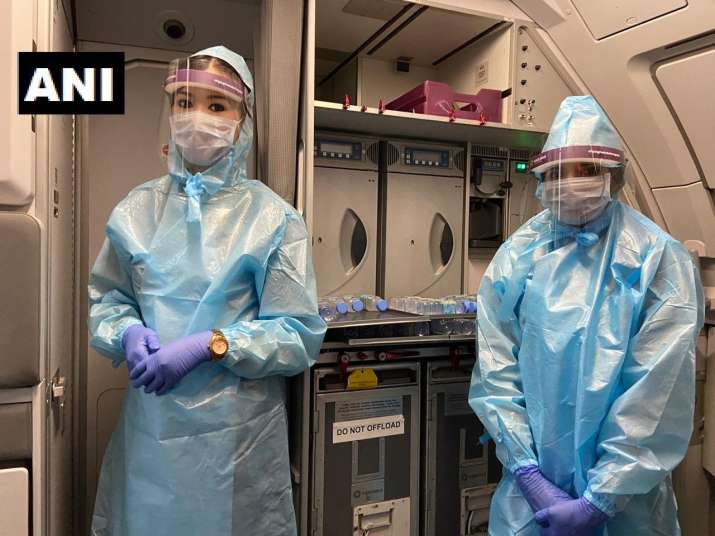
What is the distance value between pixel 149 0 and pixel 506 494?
2.05 m

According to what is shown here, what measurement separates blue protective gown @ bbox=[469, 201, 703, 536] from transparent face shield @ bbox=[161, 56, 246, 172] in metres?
0.87

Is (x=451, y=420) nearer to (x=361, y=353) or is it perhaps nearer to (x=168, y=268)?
(x=361, y=353)

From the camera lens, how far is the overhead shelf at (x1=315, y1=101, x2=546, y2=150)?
179cm

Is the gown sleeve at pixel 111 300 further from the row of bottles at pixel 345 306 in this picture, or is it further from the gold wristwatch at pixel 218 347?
the row of bottles at pixel 345 306

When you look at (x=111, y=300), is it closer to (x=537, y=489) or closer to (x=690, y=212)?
(x=537, y=489)

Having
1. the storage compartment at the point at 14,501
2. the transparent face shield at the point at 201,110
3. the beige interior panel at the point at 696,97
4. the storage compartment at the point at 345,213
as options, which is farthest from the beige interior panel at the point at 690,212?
the storage compartment at the point at 14,501

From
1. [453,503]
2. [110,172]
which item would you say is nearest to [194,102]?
[110,172]

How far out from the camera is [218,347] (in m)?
1.23

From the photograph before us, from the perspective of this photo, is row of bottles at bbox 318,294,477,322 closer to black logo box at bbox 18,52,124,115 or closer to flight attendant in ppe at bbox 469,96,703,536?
flight attendant in ppe at bbox 469,96,703,536

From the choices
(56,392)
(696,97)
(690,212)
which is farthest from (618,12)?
(56,392)

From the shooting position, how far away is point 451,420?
72.7 inches

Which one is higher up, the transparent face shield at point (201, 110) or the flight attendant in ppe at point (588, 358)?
the transparent face shield at point (201, 110)

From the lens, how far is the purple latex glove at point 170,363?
1203mm

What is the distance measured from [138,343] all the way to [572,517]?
1.09 m
